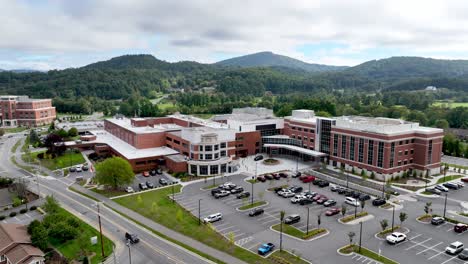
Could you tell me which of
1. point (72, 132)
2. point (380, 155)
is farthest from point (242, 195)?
point (72, 132)

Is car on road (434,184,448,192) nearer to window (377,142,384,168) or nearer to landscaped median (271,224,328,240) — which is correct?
window (377,142,384,168)

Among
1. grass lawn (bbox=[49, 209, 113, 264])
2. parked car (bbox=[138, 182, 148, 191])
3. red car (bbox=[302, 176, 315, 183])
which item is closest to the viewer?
grass lawn (bbox=[49, 209, 113, 264])

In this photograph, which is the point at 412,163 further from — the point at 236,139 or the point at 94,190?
the point at 94,190

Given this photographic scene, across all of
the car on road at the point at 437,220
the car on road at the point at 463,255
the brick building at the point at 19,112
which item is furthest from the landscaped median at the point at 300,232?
the brick building at the point at 19,112

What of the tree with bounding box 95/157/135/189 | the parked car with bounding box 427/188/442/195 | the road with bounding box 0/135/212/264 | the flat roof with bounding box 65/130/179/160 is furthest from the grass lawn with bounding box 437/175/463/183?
the tree with bounding box 95/157/135/189

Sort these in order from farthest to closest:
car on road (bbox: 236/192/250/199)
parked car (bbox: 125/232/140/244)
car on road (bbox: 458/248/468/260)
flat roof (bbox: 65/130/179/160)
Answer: flat roof (bbox: 65/130/179/160) < car on road (bbox: 236/192/250/199) < parked car (bbox: 125/232/140/244) < car on road (bbox: 458/248/468/260)
